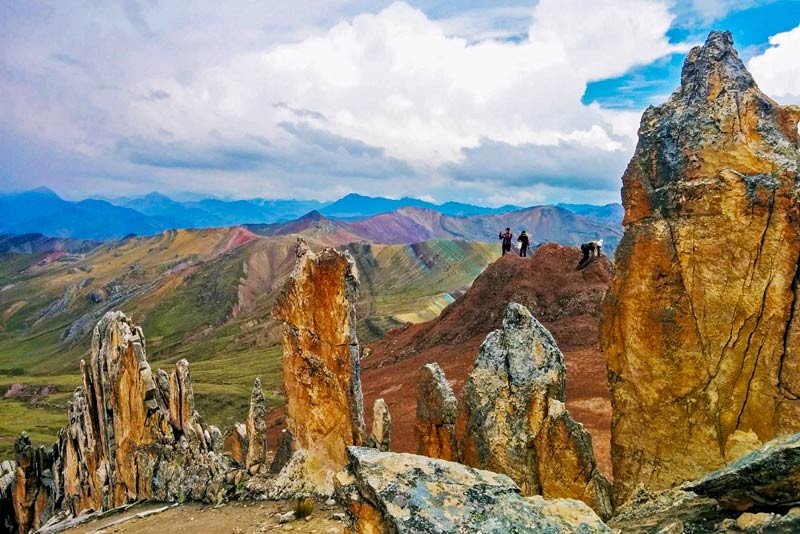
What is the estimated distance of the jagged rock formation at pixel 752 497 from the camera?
657cm

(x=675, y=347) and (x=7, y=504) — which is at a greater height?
(x=675, y=347)

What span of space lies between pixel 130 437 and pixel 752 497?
2593 cm

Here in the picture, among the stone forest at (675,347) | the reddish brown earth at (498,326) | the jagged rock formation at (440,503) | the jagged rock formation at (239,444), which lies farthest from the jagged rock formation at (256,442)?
the jagged rock formation at (440,503)

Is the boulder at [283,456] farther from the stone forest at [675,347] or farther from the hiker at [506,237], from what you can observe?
the hiker at [506,237]

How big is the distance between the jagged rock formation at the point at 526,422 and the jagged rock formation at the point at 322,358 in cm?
621

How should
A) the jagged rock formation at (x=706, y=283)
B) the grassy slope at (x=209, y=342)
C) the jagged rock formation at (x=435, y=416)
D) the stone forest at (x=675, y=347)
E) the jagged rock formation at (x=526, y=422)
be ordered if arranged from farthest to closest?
the grassy slope at (x=209, y=342) < the jagged rock formation at (x=435, y=416) < the jagged rock formation at (x=526, y=422) < the jagged rock formation at (x=706, y=283) < the stone forest at (x=675, y=347)

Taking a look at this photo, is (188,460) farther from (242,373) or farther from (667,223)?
(242,373)

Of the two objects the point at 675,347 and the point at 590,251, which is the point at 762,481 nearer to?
the point at 675,347

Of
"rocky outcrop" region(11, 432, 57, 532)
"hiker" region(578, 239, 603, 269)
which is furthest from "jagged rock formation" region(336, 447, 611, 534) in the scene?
"hiker" region(578, 239, 603, 269)

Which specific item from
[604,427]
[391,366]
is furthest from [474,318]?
[604,427]

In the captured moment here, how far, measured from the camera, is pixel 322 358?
2041 cm

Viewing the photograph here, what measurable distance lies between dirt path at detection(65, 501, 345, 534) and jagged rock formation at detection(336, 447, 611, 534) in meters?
7.93

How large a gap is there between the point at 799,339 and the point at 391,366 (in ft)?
155

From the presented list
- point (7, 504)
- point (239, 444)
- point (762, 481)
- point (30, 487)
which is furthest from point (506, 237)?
point (762, 481)
